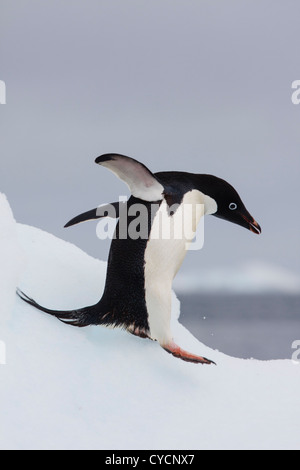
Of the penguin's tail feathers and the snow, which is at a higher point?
the penguin's tail feathers

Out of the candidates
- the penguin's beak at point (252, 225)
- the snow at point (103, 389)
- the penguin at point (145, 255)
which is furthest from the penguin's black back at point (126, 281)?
the penguin's beak at point (252, 225)

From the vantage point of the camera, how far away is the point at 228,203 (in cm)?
200

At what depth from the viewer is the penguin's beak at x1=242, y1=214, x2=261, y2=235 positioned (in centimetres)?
204

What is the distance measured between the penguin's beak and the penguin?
0.17 meters

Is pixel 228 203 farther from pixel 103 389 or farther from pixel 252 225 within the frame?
pixel 103 389

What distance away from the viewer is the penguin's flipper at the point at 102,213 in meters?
1.92

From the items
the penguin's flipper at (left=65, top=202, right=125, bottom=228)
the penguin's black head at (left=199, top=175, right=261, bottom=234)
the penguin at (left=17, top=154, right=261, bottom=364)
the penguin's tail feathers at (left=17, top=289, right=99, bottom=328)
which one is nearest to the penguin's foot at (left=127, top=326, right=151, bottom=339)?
the penguin at (left=17, top=154, right=261, bottom=364)

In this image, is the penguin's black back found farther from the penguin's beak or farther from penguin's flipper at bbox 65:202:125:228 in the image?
the penguin's beak

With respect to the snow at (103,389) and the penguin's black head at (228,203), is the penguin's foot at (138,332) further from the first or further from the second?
the penguin's black head at (228,203)

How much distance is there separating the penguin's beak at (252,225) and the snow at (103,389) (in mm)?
486

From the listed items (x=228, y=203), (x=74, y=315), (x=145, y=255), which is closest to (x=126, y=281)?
(x=145, y=255)

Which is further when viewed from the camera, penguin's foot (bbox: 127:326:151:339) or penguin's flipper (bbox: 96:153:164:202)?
penguin's foot (bbox: 127:326:151:339)

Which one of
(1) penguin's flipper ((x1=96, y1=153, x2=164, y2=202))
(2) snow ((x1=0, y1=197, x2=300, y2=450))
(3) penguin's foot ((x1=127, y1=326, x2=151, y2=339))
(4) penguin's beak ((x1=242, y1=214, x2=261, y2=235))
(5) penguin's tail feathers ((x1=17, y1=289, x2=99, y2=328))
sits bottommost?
(2) snow ((x1=0, y1=197, x2=300, y2=450))

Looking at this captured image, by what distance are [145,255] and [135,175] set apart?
236 millimetres
